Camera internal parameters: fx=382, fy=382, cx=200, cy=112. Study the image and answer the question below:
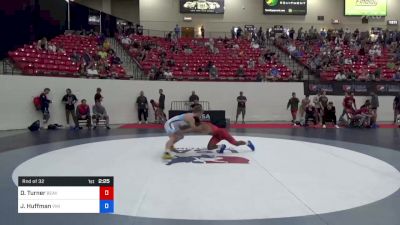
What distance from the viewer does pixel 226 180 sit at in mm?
5406

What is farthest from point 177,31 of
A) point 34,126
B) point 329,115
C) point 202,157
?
point 202,157

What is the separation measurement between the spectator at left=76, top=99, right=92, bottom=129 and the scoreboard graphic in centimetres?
1022

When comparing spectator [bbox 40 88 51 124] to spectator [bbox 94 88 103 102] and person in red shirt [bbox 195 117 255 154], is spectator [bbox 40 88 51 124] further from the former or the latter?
person in red shirt [bbox 195 117 255 154]

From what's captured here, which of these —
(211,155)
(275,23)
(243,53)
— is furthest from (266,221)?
(275,23)

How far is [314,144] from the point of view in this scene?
919 cm

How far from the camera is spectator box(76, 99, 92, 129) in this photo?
13508 mm

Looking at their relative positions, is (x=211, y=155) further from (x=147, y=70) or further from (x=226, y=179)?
(x=147, y=70)

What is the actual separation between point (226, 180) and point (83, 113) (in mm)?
9374

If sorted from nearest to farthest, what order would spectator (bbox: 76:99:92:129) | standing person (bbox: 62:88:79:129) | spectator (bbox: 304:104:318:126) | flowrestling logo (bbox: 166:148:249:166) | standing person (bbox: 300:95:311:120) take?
flowrestling logo (bbox: 166:148:249:166), spectator (bbox: 76:99:92:129), standing person (bbox: 62:88:79:129), spectator (bbox: 304:104:318:126), standing person (bbox: 300:95:311:120)

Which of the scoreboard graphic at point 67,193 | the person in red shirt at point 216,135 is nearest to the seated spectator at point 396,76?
the person in red shirt at point 216,135

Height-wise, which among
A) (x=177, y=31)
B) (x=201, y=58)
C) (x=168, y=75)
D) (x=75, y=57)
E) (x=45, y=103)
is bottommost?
(x=45, y=103)

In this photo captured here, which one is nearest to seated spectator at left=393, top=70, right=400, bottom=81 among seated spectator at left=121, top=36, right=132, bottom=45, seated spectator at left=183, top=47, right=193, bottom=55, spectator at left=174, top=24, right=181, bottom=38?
seated spectator at left=183, top=47, right=193, bottom=55

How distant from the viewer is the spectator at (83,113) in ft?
44.3

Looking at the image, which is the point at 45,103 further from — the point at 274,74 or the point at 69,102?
the point at 274,74
